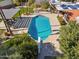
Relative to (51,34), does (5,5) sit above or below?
below

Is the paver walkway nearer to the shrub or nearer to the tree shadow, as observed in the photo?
the tree shadow

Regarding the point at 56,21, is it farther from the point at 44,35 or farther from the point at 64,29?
the point at 64,29

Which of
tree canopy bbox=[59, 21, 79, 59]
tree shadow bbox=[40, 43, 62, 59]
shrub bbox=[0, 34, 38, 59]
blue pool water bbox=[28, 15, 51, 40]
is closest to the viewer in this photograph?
shrub bbox=[0, 34, 38, 59]

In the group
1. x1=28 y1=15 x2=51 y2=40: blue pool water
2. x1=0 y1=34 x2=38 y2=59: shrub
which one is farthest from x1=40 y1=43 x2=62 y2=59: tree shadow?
x1=28 y1=15 x2=51 y2=40: blue pool water

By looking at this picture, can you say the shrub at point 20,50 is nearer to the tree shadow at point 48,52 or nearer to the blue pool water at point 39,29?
the tree shadow at point 48,52

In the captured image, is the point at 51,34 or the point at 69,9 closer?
the point at 51,34

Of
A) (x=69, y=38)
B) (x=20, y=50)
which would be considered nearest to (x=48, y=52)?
(x=69, y=38)

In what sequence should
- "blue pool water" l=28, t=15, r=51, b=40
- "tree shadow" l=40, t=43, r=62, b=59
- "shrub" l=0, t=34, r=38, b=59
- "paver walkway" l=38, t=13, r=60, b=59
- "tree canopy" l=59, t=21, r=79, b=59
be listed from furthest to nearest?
"blue pool water" l=28, t=15, r=51, b=40 → "paver walkway" l=38, t=13, r=60, b=59 → "tree shadow" l=40, t=43, r=62, b=59 → "tree canopy" l=59, t=21, r=79, b=59 → "shrub" l=0, t=34, r=38, b=59

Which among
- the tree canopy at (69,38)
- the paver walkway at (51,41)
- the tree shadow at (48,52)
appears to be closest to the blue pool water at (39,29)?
the paver walkway at (51,41)

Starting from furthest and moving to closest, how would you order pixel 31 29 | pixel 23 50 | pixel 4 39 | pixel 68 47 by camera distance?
pixel 31 29 < pixel 4 39 < pixel 68 47 < pixel 23 50

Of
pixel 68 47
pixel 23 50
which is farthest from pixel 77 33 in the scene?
pixel 23 50

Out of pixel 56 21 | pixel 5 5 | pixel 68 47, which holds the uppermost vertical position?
pixel 68 47
